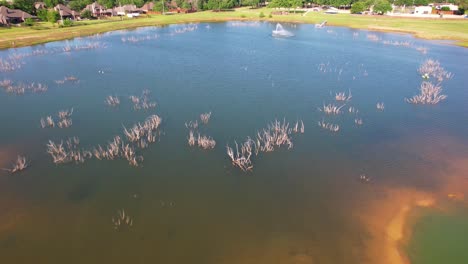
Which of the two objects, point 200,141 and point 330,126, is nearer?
point 200,141

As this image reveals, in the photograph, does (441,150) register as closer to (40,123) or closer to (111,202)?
(111,202)

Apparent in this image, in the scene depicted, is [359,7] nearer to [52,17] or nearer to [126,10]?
[126,10]

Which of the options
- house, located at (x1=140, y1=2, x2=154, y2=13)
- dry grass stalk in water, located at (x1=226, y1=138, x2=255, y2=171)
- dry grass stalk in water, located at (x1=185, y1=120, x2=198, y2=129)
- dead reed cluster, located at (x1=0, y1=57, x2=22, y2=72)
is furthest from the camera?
house, located at (x1=140, y1=2, x2=154, y2=13)

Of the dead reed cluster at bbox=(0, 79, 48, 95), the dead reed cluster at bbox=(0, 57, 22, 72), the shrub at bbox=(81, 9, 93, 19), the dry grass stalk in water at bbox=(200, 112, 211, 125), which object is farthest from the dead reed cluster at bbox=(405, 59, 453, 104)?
the shrub at bbox=(81, 9, 93, 19)

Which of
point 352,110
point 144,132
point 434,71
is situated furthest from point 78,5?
point 434,71

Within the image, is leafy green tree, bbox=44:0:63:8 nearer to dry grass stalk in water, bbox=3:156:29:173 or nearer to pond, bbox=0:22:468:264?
pond, bbox=0:22:468:264

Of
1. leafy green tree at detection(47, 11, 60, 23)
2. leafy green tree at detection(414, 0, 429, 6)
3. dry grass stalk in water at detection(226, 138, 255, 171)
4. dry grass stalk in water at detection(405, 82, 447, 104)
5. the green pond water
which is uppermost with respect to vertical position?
leafy green tree at detection(414, 0, 429, 6)
